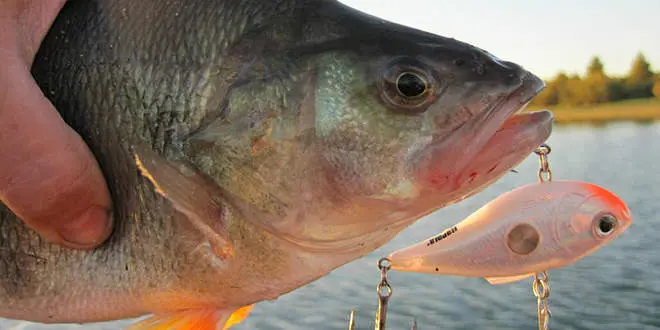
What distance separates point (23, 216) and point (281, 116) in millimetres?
751

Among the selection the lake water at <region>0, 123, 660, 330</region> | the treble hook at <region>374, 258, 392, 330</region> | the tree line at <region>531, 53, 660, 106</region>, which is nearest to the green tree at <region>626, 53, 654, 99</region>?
the tree line at <region>531, 53, 660, 106</region>

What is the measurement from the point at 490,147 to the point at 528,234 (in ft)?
3.94

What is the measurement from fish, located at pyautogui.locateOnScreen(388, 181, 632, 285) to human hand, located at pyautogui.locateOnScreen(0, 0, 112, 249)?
141 cm

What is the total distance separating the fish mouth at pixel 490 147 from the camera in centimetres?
172

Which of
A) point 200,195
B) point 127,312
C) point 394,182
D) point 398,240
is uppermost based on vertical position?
point 398,240

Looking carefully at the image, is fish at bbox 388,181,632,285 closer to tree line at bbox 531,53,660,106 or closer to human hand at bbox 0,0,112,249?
human hand at bbox 0,0,112,249

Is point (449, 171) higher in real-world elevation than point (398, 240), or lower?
lower

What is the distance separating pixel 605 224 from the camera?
287cm

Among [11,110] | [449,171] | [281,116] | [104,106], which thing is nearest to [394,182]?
[449,171]

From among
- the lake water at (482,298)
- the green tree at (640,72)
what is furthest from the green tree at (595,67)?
the lake water at (482,298)

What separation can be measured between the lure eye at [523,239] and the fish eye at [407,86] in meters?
1.26

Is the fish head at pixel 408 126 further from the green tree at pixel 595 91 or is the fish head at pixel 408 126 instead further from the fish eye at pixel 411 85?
the green tree at pixel 595 91

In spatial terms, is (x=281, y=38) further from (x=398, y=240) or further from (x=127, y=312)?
(x=398, y=240)

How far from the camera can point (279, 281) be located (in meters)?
1.86
